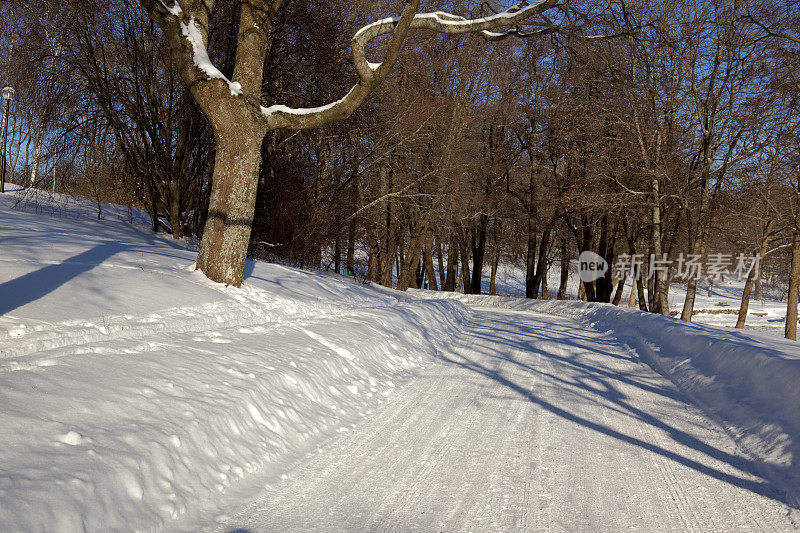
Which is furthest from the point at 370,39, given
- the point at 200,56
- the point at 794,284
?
the point at 794,284

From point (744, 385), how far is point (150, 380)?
21.8ft

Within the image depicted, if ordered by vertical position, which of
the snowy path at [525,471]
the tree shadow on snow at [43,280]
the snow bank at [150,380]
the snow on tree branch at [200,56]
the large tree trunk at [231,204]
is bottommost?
the snowy path at [525,471]

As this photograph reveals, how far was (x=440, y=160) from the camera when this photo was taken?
22.4m

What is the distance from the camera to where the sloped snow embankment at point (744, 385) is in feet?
14.1

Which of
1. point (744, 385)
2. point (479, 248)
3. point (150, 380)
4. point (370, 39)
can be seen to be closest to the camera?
point (150, 380)

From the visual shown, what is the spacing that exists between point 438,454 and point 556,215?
25.4 meters

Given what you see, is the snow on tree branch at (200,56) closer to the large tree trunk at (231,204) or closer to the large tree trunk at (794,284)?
the large tree trunk at (231,204)

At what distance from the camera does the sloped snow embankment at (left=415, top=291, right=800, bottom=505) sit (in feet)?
14.1

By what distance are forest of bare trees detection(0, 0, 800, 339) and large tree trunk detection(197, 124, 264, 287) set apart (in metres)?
0.10

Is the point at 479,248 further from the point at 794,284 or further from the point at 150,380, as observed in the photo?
the point at 150,380

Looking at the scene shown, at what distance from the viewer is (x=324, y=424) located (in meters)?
4.68

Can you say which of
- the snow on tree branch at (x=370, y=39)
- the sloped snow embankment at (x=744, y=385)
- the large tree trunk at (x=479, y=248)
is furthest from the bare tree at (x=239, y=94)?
the large tree trunk at (x=479, y=248)

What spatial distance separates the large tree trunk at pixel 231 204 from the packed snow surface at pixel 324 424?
14.0 inches

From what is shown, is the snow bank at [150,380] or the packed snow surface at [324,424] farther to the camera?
the packed snow surface at [324,424]
